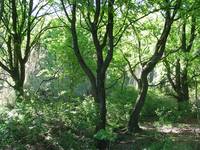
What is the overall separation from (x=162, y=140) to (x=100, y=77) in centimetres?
286

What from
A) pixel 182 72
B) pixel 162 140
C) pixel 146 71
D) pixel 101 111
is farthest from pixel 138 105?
pixel 182 72

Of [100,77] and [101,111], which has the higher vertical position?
[100,77]

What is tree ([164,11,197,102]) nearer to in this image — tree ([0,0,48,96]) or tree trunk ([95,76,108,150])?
tree ([0,0,48,96])

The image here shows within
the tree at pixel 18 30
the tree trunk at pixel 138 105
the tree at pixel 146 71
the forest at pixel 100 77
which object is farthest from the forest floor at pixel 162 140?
the tree at pixel 18 30

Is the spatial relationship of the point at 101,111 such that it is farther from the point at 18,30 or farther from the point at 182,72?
the point at 182,72

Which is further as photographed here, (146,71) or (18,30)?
(18,30)

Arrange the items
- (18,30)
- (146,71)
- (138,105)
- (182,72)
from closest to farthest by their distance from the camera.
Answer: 1. (146,71)
2. (138,105)
3. (18,30)
4. (182,72)

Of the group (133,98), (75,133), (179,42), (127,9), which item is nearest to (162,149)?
(75,133)

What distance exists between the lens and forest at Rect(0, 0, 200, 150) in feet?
38.2

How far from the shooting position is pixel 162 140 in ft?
42.1

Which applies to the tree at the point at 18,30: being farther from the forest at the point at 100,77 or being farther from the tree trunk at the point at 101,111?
the tree trunk at the point at 101,111

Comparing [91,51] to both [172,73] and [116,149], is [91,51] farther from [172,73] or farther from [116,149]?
[116,149]

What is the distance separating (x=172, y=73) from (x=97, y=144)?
40.9 feet

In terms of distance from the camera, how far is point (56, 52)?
21406mm
